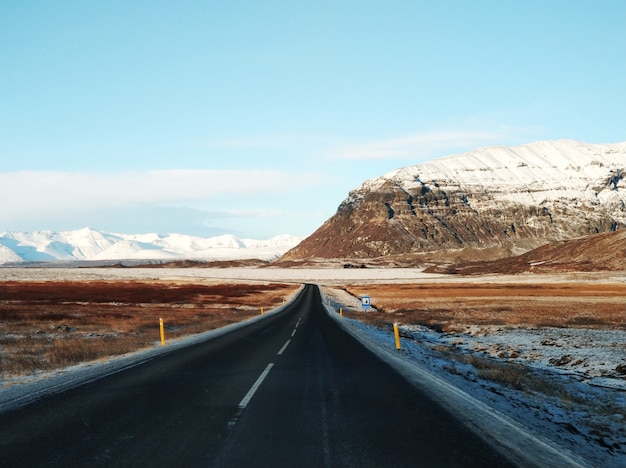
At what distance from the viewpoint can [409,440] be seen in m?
7.35

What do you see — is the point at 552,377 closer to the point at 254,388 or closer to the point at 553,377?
the point at 553,377

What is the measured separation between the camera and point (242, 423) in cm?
827

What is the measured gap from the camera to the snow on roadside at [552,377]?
27.3ft

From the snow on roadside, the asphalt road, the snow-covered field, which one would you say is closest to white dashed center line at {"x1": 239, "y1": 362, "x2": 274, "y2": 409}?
the asphalt road

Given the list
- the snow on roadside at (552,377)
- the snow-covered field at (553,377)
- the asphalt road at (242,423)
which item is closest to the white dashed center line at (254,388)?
the asphalt road at (242,423)

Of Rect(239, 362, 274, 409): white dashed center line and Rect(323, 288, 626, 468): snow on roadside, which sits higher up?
Rect(239, 362, 274, 409): white dashed center line

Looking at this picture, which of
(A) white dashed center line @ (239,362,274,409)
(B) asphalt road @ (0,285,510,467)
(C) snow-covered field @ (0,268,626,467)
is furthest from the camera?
(A) white dashed center line @ (239,362,274,409)

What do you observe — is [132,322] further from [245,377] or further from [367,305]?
[245,377]

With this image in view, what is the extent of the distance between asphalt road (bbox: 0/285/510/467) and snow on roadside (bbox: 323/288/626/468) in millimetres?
1760

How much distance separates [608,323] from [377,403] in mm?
26746

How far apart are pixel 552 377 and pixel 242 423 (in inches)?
432

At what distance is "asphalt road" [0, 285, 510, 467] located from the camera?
660cm

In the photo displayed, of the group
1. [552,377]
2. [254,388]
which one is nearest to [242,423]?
[254,388]

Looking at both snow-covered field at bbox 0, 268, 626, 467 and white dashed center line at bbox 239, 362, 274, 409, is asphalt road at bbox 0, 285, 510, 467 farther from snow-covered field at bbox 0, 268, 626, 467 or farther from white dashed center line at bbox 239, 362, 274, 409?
snow-covered field at bbox 0, 268, 626, 467
